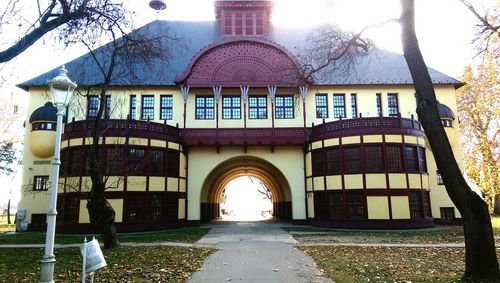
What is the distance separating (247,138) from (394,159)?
10841 millimetres

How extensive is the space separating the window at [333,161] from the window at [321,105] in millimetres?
4576

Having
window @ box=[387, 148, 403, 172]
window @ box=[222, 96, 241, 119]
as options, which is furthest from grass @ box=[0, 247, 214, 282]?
window @ box=[222, 96, 241, 119]

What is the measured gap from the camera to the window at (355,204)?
2527 centimetres

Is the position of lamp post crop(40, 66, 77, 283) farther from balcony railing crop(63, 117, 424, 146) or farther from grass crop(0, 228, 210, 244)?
balcony railing crop(63, 117, 424, 146)

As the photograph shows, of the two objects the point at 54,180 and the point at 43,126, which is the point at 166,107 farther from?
the point at 54,180

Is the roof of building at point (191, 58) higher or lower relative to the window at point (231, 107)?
higher

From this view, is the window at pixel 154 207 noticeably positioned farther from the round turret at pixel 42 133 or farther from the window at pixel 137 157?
the round turret at pixel 42 133

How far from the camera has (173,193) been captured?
89.6 ft

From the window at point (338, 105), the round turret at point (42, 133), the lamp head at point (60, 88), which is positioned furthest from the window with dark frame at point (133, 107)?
the lamp head at point (60, 88)

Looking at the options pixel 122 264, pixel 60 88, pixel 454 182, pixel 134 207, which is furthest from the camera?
pixel 134 207

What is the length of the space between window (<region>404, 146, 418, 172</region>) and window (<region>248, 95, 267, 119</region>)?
11.2 m

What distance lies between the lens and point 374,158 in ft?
83.4

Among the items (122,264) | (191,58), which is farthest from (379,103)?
(122,264)

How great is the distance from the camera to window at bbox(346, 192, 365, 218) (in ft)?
82.9
